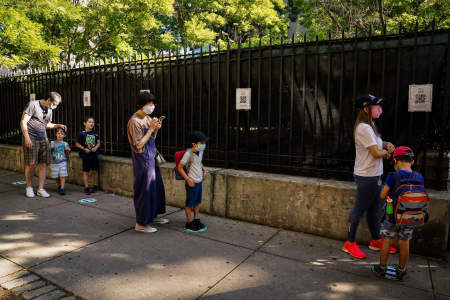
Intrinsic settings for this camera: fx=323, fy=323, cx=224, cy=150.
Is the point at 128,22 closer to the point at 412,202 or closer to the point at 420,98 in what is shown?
the point at 420,98

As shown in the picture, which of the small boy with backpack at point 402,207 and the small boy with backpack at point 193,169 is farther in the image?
the small boy with backpack at point 193,169

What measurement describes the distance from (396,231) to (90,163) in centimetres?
552

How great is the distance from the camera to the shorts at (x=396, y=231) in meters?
3.05

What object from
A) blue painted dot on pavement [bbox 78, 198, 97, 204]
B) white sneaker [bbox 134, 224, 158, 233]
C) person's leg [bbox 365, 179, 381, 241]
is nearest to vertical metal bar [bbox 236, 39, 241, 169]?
white sneaker [bbox 134, 224, 158, 233]

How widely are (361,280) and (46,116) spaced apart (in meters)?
6.06

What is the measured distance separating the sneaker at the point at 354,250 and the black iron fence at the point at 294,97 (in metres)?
1.03

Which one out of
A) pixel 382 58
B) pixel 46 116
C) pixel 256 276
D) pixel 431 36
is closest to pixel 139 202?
pixel 256 276

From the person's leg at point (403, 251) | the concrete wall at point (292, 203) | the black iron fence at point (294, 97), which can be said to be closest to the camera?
the person's leg at point (403, 251)

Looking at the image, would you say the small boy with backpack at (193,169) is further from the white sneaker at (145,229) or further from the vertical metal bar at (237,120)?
the vertical metal bar at (237,120)

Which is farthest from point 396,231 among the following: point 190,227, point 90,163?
point 90,163

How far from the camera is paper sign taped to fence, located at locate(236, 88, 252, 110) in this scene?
511cm

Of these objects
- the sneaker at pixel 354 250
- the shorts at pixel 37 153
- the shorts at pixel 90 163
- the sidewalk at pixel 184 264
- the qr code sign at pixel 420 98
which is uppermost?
the qr code sign at pixel 420 98

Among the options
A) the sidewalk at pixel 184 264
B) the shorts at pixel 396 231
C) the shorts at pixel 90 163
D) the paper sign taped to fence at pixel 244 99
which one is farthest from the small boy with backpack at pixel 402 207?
the shorts at pixel 90 163

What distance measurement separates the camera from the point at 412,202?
9.82ft
